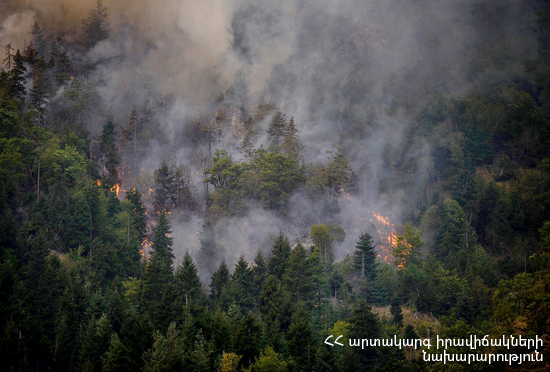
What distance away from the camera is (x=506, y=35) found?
134 meters

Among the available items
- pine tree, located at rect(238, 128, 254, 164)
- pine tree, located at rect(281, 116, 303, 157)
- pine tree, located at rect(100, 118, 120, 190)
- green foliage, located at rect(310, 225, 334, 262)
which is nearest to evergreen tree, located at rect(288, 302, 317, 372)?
green foliage, located at rect(310, 225, 334, 262)

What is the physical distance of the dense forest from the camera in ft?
182

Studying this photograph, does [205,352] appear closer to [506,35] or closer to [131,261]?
[131,261]

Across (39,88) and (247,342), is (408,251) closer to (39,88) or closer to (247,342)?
(247,342)

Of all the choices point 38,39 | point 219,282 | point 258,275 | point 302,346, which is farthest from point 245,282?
point 38,39

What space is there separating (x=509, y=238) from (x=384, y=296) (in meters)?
28.2

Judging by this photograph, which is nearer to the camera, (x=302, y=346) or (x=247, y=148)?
(x=302, y=346)

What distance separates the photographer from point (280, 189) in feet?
303

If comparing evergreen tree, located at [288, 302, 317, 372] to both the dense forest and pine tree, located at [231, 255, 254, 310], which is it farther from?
pine tree, located at [231, 255, 254, 310]

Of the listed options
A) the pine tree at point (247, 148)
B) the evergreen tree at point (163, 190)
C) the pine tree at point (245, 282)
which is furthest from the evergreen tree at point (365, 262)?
the evergreen tree at point (163, 190)

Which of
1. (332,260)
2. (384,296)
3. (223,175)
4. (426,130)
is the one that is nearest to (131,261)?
(223,175)

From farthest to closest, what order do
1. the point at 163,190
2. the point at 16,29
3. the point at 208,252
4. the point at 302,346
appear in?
the point at 16,29 → the point at 163,190 → the point at 208,252 → the point at 302,346

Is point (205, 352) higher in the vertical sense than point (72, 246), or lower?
lower

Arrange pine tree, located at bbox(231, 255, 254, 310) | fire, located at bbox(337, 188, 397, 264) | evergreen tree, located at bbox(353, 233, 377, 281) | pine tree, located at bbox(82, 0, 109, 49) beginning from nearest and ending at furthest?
pine tree, located at bbox(231, 255, 254, 310), evergreen tree, located at bbox(353, 233, 377, 281), fire, located at bbox(337, 188, 397, 264), pine tree, located at bbox(82, 0, 109, 49)
